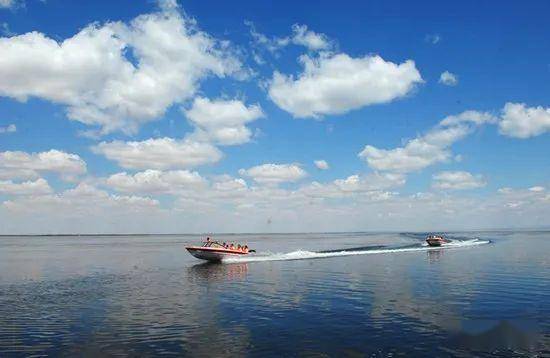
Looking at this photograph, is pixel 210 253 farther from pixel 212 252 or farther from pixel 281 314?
pixel 281 314

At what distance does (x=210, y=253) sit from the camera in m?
72.6

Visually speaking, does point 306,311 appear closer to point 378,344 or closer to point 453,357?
point 378,344

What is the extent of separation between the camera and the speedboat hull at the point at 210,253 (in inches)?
2840

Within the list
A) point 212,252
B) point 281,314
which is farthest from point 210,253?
point 281,314

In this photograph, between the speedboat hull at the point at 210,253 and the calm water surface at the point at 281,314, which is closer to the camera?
the calm water surface at the point at 281,314

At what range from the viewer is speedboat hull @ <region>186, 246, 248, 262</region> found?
2840 inches

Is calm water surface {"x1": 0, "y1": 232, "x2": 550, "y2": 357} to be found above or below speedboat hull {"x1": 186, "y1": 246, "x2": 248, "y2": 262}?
below

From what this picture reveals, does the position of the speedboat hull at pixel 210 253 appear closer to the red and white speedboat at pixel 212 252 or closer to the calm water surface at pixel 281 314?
the red and white speedboat at pixel 212 252

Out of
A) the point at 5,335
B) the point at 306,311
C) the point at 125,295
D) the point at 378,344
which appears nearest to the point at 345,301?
the point at 306,311

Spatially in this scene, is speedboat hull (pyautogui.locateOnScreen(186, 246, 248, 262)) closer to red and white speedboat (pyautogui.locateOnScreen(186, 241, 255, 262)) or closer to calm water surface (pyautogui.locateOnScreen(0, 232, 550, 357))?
red and white speedboat (pyautogui.locateOnScreen(186, 241, 255, 262))

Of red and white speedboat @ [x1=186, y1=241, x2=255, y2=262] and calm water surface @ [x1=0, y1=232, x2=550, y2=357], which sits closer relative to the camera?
calm water surface @ [x1=0, y1=232, x2=550, y2=357]

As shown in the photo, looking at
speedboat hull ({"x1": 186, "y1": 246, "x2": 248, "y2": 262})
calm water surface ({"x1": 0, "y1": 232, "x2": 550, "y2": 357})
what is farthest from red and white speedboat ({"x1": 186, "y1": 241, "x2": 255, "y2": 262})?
calm water surface ({"x1": 0, "y1": 232, "x2": 550, "y2": 357})

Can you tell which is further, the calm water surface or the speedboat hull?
the speedboat hull

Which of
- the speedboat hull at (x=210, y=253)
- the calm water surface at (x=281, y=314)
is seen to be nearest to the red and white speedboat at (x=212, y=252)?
the speedboat hull at (x=210, y=253)
